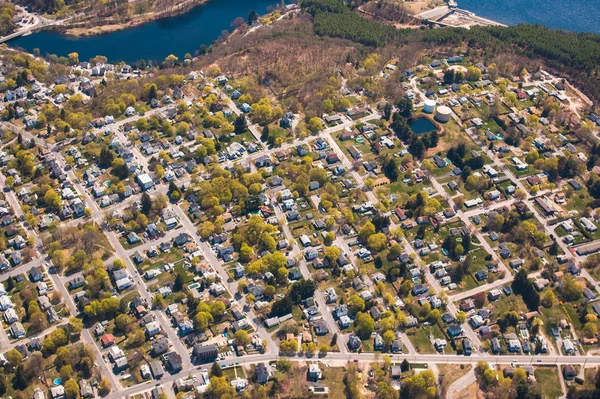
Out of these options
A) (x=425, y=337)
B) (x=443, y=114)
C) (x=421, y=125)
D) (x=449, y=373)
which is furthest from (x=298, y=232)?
(x=443, y=114)

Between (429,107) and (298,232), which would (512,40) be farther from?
(298,232)

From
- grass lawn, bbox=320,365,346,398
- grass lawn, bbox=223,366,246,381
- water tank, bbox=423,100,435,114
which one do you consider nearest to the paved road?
grass lawn, bbox=223,366,246,381

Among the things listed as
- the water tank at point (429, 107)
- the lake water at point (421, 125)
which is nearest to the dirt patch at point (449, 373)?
the lake water at point (421, 125)

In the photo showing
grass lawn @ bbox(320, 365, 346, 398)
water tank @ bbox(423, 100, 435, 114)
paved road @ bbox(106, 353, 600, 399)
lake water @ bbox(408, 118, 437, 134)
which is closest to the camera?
grass lawn @ bbox(320, 365, 346, 398)

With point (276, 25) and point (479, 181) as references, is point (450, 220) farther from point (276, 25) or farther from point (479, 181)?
point (276, 25)

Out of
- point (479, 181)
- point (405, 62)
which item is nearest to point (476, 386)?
point (479, 181)

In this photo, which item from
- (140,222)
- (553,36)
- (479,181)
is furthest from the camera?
(553,36)

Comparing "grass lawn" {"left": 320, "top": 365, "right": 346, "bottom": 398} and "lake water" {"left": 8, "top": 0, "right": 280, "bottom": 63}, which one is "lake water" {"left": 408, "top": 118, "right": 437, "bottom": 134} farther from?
"lake water" {"left": 8, "top": 0, "right": 280, "bottom": 63}
